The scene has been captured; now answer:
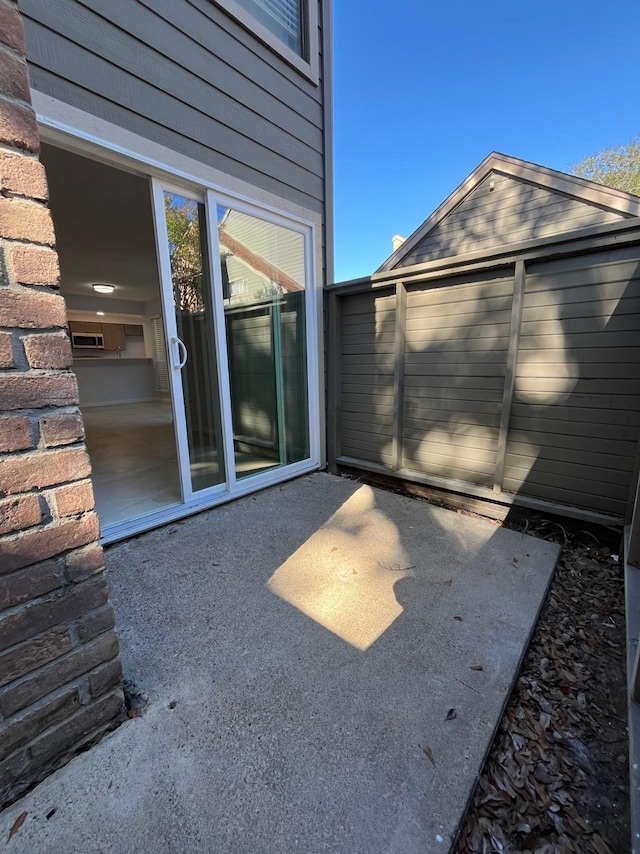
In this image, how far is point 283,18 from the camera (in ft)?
8.57

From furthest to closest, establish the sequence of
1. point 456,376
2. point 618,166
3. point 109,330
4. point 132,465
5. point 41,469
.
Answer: point 618,166 → point 109,330 → point 132,465 → point 456,376 → point 41,469

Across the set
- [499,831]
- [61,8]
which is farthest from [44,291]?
[61,8]

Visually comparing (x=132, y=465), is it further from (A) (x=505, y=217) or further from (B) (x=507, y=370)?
(A) (x=505, y=217)

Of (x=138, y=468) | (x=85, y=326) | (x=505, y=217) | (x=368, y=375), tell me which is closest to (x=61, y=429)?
(x=368, y=375)

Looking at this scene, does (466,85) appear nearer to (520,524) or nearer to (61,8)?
(61,8)

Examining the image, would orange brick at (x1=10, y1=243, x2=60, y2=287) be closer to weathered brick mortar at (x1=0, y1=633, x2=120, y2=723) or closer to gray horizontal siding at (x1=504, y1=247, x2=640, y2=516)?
weathered brick mortar at (x1=0, y1=633, x2=120, y2=723)

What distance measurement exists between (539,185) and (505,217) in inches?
16.7

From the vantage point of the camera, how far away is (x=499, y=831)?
0.85 metres

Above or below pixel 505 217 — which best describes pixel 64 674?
below

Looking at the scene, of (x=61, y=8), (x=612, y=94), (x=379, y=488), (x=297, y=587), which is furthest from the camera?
(x=612, y=94)

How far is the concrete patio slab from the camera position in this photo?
0.84 metres

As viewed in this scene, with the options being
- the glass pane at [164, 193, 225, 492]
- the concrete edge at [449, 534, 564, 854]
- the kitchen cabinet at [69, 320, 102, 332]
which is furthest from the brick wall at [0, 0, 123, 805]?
the kitchen cabinet at [69, 320, 102, 332]

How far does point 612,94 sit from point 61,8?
1021cm

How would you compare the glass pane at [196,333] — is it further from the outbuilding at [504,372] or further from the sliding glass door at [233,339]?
the outbuilding at [504,372]
